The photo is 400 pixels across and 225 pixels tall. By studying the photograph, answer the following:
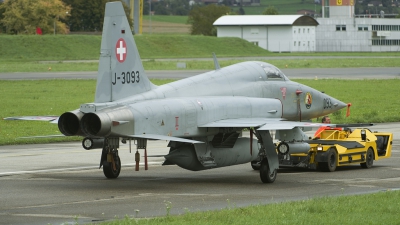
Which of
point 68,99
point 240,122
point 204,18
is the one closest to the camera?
point 240,122

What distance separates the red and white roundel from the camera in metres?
18.9

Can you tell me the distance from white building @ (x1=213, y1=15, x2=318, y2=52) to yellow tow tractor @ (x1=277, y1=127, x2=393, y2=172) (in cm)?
11945

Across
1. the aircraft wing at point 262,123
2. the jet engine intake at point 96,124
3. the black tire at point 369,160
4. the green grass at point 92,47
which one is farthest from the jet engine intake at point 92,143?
the green grass at point 92,47

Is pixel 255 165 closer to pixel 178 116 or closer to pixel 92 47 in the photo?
pixel 178 116

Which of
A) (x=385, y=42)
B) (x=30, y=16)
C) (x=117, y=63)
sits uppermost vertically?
(x=30, y=16)

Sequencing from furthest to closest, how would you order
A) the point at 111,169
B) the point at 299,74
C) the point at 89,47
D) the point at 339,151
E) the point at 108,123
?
the point at 89,47
the point at 299,74
the point at 339,151
the point at 111,169
the point at 108,123

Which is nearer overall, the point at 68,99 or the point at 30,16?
the point at 68,99

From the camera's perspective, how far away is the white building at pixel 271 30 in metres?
143

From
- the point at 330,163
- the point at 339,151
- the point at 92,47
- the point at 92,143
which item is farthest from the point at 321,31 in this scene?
the point at 92,143

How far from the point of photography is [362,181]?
19.5m

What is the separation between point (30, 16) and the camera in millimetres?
124875

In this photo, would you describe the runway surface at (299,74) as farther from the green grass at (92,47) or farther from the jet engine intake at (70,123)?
the jet engine intake at (70,123)

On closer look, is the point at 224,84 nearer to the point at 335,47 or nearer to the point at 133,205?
the point at 133,205

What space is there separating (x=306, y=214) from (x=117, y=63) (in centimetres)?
698
